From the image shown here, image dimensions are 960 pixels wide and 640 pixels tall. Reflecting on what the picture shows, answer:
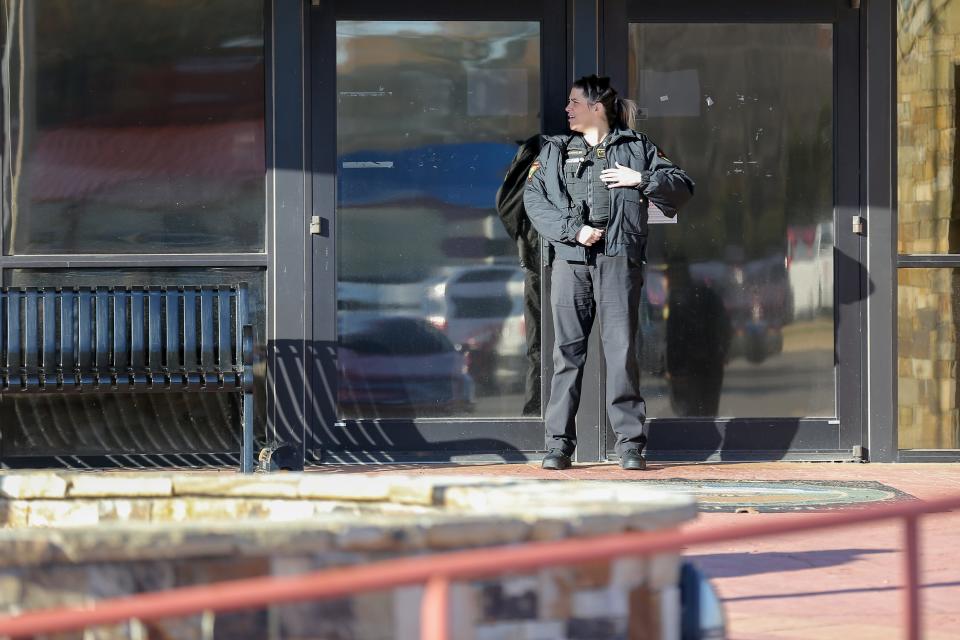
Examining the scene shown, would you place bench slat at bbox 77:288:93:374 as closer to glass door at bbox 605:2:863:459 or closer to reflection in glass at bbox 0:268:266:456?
reflection in glass at bbox 0:268:266:456

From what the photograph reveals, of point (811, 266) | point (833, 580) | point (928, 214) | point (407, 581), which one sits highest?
point (928, 214)

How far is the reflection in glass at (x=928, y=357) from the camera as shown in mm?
7016

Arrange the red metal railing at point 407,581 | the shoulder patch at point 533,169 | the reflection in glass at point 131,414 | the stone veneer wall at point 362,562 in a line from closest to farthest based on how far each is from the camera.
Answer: the red metal railing at point 407,581 → the stone veneer wall at point 362,562 → the shoulder patch at point 533,169 → the reflection in glass at point 131,414

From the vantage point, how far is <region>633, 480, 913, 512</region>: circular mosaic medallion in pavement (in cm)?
543

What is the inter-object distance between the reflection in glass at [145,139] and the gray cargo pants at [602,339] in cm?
A: 156

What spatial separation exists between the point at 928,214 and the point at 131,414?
13.4 ft

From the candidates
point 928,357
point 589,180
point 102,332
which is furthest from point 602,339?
point 102,332

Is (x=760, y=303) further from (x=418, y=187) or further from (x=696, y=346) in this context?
(x=418, y=187)

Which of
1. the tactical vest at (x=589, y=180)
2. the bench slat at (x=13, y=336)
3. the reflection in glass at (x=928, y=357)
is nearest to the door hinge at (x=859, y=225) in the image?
the reflection in glass at (x=928, y=357)

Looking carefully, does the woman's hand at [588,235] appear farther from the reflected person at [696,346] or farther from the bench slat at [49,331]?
the bench slat at [49,331]

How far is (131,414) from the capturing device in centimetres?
690

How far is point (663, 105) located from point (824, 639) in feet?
13.2

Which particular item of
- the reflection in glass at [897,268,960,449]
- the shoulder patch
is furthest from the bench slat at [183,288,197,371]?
the reflection in glass at [897,268,960,449]

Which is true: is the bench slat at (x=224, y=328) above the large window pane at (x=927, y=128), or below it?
below
